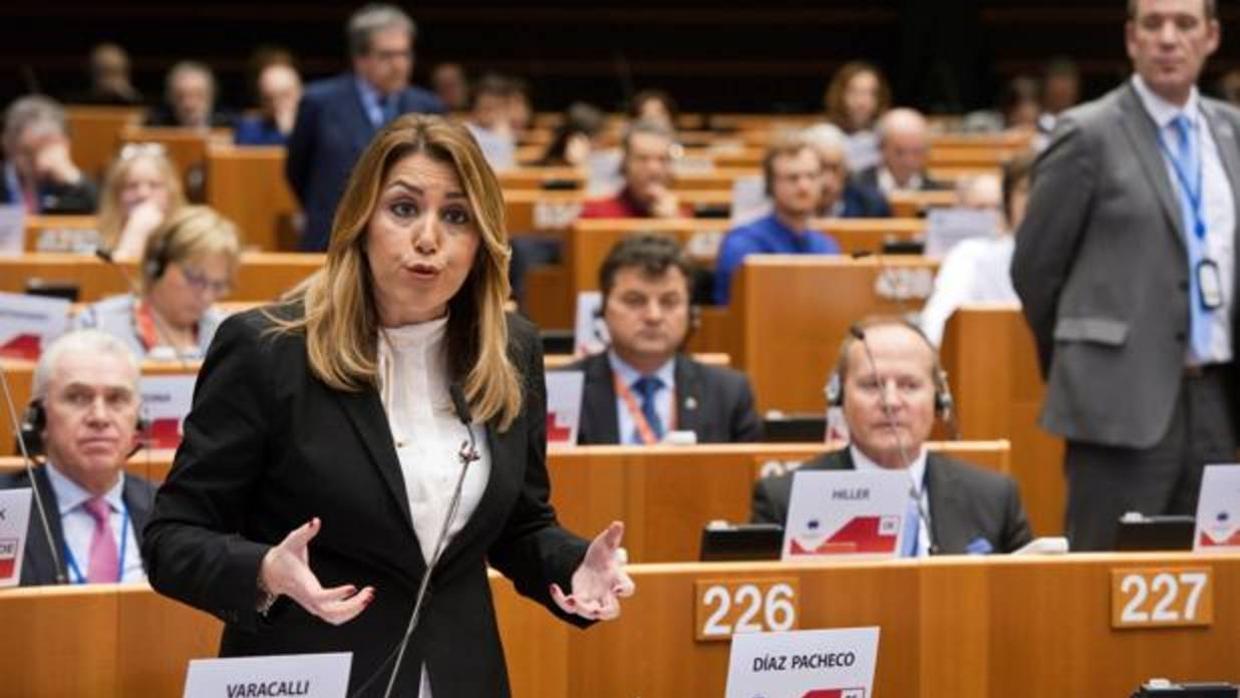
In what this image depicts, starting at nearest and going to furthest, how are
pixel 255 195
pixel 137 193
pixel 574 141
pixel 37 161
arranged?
pixel 137 193, pixel 255 195, pixel 37 161, pixel 574 141

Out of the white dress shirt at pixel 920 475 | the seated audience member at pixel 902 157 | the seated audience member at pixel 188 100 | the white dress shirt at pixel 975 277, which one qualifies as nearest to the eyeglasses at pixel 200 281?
the white dress shirt at pixel 975 277

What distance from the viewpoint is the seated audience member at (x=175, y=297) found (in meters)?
6.39

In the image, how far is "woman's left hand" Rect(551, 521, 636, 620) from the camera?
9.75ft

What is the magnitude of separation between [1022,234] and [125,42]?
39.8 feet

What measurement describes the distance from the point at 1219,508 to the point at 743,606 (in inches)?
39.3

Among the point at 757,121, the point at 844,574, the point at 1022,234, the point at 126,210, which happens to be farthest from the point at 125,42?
the point at 844,574

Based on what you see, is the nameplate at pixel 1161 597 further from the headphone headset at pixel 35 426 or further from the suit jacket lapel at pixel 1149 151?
the headphone headset at pixel 35 426

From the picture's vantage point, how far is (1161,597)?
13.4 feet

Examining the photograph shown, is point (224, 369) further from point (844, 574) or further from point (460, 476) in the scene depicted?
point (844, 574)

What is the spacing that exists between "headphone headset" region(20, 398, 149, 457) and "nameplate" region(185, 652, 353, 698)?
177 cm

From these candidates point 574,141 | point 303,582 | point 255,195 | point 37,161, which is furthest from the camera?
point 574,141

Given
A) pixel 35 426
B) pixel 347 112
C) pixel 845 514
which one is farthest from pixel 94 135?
pixel 845 514

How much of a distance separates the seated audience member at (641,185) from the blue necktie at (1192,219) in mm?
3708

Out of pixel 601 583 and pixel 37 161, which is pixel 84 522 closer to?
pixel 601 583
